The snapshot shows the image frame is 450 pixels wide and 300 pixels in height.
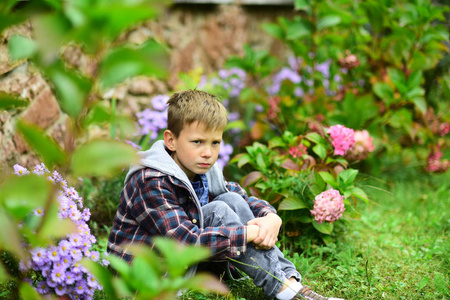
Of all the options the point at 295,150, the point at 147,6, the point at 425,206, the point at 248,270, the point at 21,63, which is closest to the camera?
the point at 147,6

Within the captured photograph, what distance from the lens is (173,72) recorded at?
12.0 ft

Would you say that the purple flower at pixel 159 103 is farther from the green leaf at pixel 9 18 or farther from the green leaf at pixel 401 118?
the green leaf at pixel 9 18

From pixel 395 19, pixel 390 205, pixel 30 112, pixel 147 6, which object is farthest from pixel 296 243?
pixel 395 19

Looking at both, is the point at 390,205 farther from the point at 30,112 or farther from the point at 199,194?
the point at 30,112

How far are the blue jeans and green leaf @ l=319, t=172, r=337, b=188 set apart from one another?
52 cm

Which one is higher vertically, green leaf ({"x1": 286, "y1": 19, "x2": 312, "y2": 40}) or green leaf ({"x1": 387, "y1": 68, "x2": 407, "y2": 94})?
green leaf ({"x1": 286, "y1": 19, "x2": 312, "y2": 40})

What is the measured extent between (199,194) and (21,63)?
45.4 inches

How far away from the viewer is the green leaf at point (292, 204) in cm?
217

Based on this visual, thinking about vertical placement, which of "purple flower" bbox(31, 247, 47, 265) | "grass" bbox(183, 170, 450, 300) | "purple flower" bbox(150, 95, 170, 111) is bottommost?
"grass" bbox(183, 170, 450, 300)

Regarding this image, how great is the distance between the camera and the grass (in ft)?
6.34

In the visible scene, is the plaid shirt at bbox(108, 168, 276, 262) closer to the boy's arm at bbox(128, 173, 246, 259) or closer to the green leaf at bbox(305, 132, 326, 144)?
the boy's arm at bbox(128, 173, 246, 259)

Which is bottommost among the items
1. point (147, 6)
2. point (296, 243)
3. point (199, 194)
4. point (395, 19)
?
point (296, 243)

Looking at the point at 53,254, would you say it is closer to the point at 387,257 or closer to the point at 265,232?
the point at 265,232

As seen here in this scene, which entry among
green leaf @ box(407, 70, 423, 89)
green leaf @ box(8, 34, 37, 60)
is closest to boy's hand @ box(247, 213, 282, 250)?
green leaf @ box(8, 34, 37, 60)
